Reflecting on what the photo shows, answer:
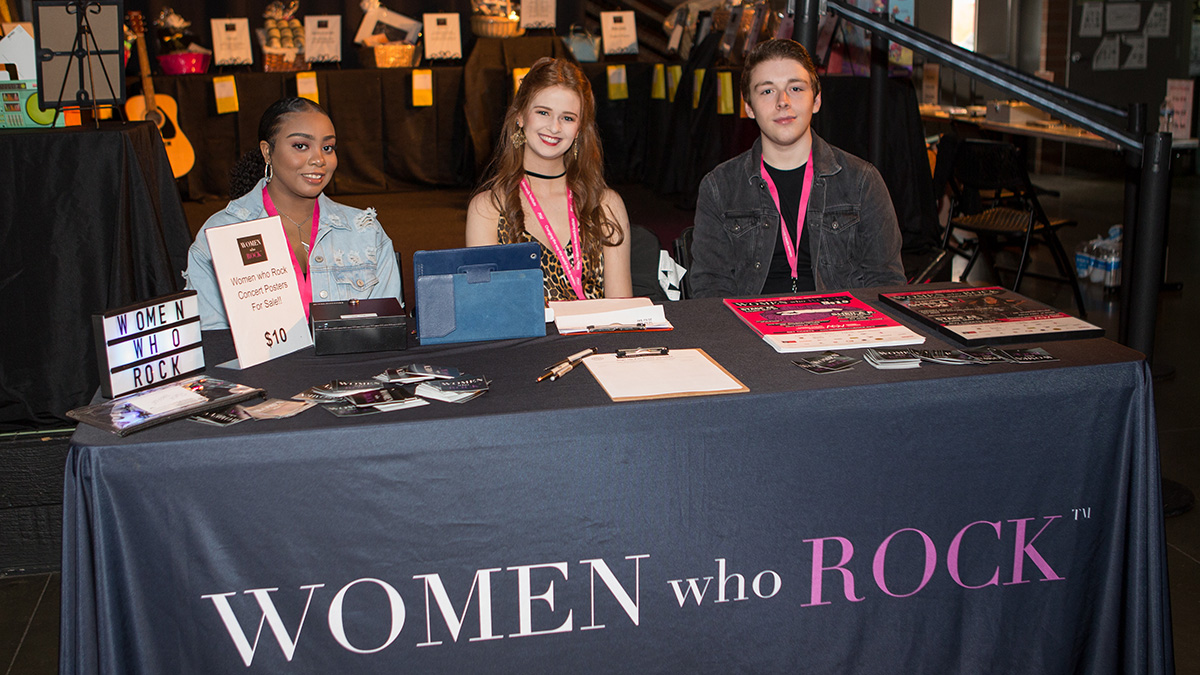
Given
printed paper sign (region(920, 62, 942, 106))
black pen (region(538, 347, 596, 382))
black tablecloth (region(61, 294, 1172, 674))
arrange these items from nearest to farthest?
black tablecloth (region(61, 294, 1172, 674))
black pen (region(538, 347, 596, 382))
printed paper sign (region(920, 62, 942, 106))

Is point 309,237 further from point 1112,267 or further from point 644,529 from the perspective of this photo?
point 1112,267

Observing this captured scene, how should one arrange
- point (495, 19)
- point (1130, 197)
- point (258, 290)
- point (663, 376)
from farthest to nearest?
point (495, 19), point (1130, 197), point (258, 290), point (663, 376)

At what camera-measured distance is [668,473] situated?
152 centimetres

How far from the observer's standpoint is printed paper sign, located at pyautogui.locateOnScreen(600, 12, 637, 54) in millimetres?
7406

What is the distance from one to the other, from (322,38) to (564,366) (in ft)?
21.1

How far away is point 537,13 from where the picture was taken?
730cm

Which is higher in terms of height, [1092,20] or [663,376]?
[1092,20]

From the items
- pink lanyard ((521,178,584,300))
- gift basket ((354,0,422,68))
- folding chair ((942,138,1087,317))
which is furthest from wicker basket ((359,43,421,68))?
pink lanyard ((521,178,584,300))

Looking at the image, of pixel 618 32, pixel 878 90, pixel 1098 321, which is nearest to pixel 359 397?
pixel 878 90

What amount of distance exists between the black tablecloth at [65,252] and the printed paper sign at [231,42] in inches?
183

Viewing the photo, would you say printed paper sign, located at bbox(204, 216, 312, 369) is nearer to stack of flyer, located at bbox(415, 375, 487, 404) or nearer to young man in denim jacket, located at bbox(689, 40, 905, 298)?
stack of flyer, located at bbox(415, 375, 487, 404)

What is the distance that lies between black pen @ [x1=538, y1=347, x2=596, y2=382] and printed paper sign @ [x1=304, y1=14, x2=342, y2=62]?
625cm

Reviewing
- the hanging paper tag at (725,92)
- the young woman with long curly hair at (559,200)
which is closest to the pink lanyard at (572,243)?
the young woman with long curly hair at (559,200)

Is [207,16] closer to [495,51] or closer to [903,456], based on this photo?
[495,51]
